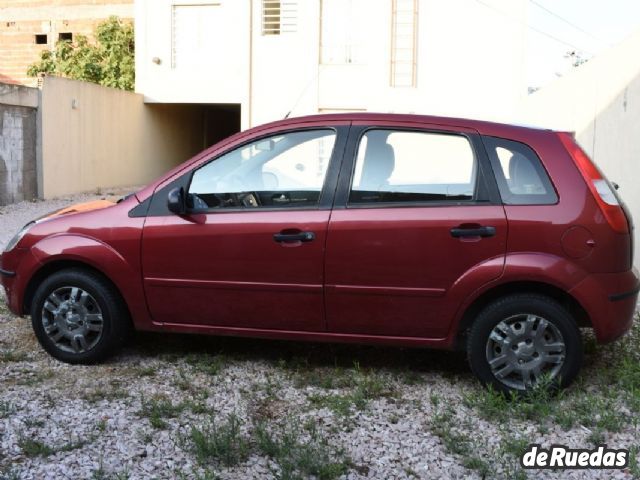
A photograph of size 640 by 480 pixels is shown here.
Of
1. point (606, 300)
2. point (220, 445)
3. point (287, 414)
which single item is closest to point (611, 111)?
point (606, 300)

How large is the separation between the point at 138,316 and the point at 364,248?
5.29 ft

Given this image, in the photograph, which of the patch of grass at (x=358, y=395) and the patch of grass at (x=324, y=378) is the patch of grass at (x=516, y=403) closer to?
the patch of grass at (x=358, y=395)

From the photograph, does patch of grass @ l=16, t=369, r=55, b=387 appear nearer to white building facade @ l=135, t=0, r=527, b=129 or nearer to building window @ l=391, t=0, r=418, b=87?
white building facade @ l=135, t=0, r=527, b=129

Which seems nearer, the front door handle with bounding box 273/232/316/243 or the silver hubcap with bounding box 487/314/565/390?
the silver hubcap with bounding box 487/314/565/390

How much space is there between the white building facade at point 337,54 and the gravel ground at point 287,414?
13013 mm

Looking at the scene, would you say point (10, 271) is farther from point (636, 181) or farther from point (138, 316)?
point (636, 181)

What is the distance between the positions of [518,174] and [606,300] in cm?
89

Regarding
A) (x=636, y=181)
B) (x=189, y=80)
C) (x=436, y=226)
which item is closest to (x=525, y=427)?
(x=436, y=226)

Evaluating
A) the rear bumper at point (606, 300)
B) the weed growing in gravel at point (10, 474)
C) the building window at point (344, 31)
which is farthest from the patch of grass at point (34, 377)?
the building window at point (344, 31)

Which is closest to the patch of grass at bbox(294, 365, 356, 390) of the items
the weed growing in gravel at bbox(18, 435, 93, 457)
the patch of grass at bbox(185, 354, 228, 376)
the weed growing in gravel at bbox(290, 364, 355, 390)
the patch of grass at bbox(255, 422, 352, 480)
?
the weed growing in gravel at bbox(290, 364, 355, 390)

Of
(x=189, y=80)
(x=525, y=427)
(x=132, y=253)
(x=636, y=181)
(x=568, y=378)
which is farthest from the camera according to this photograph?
(x=189, y=80)

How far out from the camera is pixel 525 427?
3945 millimetres

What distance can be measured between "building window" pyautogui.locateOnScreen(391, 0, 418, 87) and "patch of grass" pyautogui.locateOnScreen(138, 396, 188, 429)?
14.7 m

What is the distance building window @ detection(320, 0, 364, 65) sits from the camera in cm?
1786
